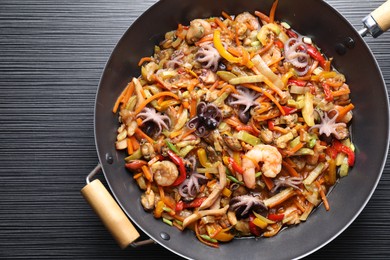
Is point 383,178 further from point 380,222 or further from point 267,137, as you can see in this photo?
point 267,137

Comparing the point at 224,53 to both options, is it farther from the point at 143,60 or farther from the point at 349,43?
the point at 349,43

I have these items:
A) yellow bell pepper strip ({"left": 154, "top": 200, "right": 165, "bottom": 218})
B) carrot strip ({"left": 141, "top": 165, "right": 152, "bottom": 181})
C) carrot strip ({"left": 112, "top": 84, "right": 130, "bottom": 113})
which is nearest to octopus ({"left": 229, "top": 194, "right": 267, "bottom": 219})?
yellow bell pepper strip ({"left": 154, "top": 200, "right": 165, "bottom": 218})

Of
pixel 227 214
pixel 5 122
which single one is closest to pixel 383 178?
pixel 227 214

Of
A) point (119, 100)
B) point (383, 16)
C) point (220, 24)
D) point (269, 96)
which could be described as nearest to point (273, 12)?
point (220, 24)

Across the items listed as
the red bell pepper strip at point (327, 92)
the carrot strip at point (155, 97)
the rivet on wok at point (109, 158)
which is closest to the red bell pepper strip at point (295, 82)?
the red bell pepper strip at point (327, 92)

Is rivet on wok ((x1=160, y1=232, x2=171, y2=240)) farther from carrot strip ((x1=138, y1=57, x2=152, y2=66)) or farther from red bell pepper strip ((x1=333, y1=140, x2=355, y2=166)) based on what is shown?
red bell pepper strip ((x1=333, y1=140, x2=355, y2=166))
